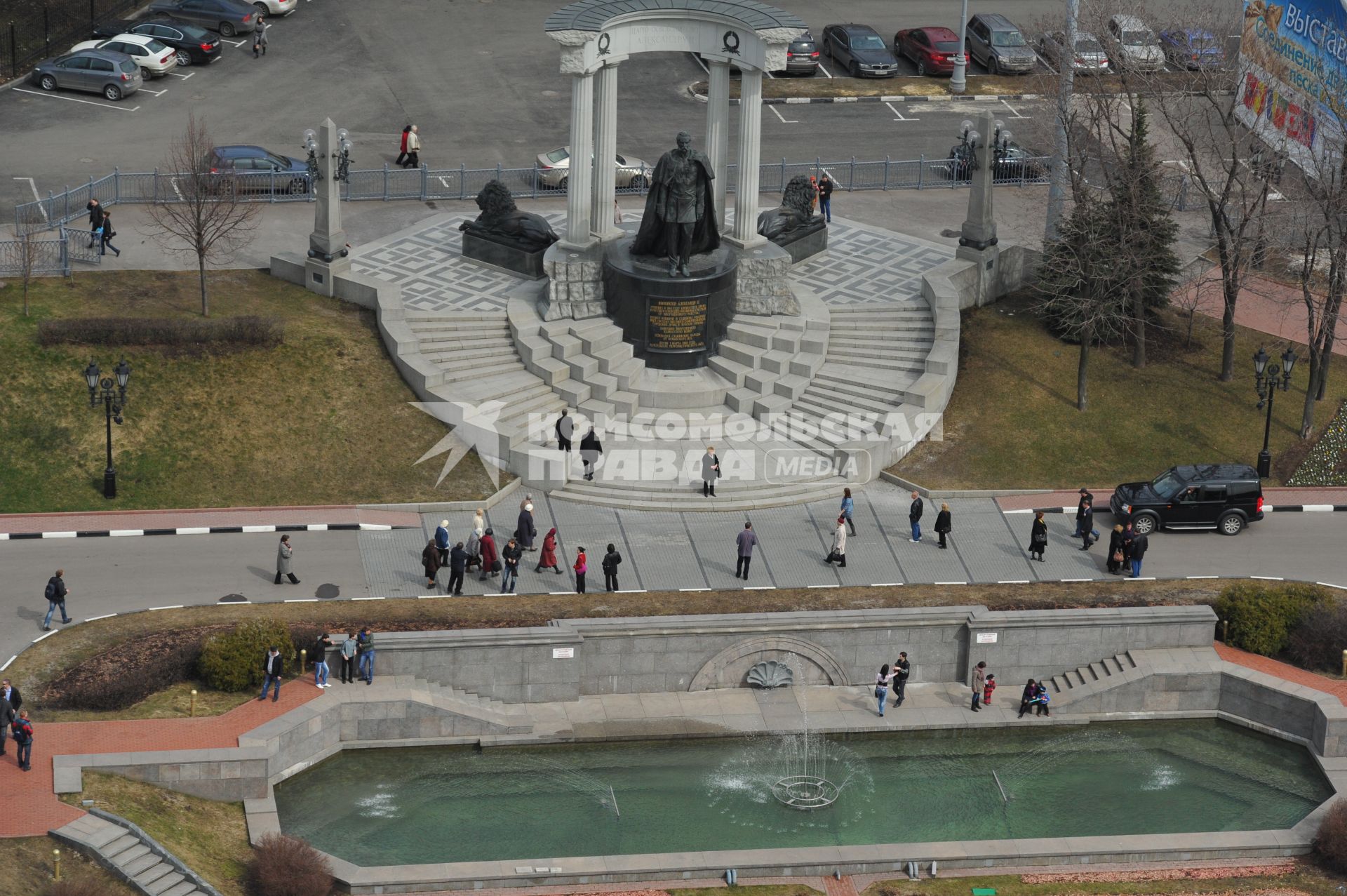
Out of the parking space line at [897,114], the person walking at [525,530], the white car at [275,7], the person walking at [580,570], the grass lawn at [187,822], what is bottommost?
the grass lawn at [187,822]

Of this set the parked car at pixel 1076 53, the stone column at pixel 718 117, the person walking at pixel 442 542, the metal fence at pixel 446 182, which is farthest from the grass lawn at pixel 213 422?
the parked car at pixel 1076 53

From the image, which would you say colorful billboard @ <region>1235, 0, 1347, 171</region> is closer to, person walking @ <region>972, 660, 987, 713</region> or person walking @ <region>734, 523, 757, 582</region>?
person walking @ <region>972, 660, 987, 713</region>

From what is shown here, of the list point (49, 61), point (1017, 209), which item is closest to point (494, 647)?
point (1017, 209)

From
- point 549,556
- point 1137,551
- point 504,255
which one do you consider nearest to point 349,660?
point 549,556

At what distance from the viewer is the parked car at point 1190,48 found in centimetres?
6512

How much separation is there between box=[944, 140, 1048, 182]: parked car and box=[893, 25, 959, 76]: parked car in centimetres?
903

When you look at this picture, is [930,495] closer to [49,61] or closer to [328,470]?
[328,470]

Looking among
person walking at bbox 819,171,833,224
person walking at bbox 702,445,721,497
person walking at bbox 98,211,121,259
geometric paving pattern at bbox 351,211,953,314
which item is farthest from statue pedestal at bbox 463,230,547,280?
person walking at bbox 702,445,721,497

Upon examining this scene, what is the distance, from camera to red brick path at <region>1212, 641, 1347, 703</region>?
51531 mm

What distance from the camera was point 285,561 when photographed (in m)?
51.2

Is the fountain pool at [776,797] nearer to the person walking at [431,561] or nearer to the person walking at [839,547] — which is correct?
the person walking at [431,561]

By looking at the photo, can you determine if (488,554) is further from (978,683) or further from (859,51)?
(859,51)

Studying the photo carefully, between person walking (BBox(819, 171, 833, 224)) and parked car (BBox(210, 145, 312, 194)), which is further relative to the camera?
person walking (BBox(819, 171, 833, 224))

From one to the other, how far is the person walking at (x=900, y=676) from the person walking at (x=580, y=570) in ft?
25.2
